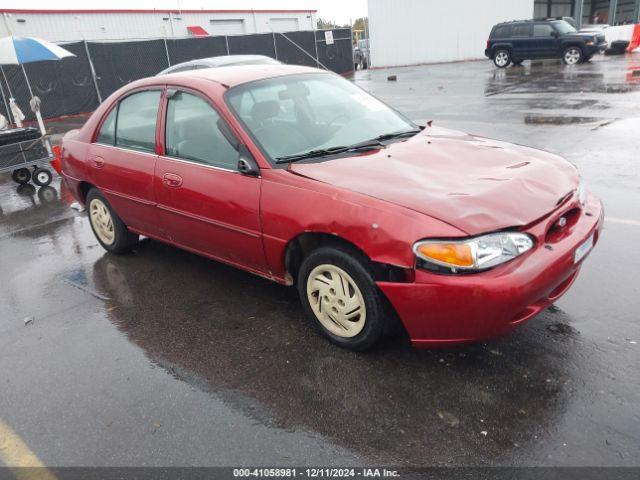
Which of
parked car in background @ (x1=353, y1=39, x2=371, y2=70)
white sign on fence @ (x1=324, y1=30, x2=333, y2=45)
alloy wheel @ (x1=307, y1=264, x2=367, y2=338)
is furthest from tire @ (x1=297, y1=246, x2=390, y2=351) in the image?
parked car in background @ (x1=353, y1=39, x2=371, y2=70)

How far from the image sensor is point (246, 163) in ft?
11.4

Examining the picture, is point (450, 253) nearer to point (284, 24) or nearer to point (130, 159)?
point (130, 159)

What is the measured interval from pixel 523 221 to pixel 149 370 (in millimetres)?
2376

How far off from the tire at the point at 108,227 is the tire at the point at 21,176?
4.54 meters

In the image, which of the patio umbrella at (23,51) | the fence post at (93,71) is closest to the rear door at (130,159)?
the patio umbrella at (23,51)

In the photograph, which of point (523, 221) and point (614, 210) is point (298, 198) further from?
point (614, 210)

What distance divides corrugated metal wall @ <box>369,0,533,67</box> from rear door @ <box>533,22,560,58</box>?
8166 millimetres

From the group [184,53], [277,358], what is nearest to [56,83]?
[184,53]

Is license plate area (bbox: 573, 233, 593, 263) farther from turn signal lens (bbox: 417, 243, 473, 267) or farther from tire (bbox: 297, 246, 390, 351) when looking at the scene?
tire (bbox: 297, 246, 390, 351)

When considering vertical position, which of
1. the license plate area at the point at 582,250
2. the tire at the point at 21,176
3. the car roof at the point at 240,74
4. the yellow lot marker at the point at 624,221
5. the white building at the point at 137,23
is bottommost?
the yellow lot marker at the point at 624,221

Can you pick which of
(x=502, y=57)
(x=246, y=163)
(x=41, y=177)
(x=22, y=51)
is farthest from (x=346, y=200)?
(x=502, y=57)

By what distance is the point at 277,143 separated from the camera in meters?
3.63

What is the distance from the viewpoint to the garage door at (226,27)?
33.3 meters

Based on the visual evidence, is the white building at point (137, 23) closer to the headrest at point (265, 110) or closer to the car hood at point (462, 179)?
the headrest at point (265, 110)
